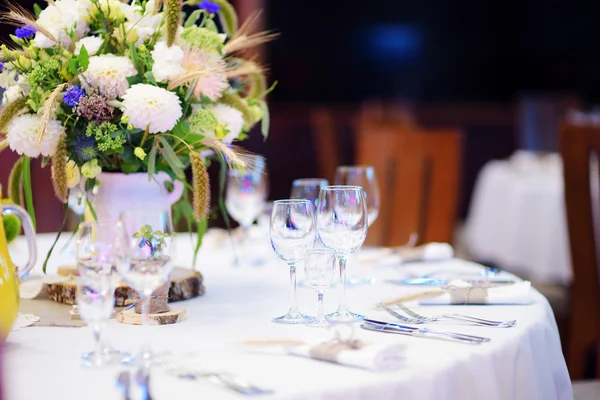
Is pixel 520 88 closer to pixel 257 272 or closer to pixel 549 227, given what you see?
pixel 549 227

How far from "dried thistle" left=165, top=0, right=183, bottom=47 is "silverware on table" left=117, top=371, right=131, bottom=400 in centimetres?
66

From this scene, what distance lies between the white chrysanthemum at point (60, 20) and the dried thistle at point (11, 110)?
Result: 116 millimetres

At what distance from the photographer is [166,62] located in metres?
1.61

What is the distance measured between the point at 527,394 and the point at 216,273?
36.0 inches

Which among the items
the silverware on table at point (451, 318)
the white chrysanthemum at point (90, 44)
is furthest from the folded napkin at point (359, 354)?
the white chrysanthemum at point (90, 44)

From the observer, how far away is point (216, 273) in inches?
82.4

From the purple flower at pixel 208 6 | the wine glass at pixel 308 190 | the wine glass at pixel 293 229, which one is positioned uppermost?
the purple flower at pixel 208 6

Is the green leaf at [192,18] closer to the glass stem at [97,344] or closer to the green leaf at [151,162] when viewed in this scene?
the green leaf at [151,162]

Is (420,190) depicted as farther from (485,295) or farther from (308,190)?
(485,295)

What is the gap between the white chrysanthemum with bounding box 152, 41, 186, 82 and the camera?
160 centimetres

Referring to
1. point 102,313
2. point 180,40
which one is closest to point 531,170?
point 180,40

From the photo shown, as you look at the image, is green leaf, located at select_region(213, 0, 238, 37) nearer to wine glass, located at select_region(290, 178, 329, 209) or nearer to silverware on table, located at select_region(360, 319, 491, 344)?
wine glass, located at select_region(290, 178, 329, 209)

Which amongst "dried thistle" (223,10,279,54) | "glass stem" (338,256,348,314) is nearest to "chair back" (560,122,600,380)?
"dried thistle" (223,10,279,54)

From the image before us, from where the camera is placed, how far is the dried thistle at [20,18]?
1.58m
